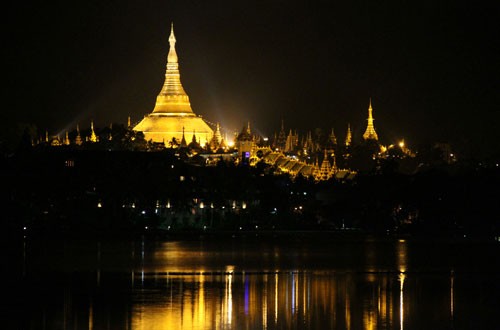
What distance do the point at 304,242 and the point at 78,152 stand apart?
1794 cm

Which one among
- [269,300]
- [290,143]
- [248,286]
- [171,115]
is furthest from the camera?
[290,143]

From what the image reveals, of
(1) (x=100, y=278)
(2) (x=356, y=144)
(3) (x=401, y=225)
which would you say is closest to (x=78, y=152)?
(3) (x=401, y=225)

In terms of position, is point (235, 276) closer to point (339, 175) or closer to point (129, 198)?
point (129, 198)

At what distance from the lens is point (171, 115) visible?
115 metres

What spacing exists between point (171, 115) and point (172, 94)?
1.63 m

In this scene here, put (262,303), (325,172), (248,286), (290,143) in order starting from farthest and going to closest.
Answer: (290,143) → (325,172) → (248,286) → (262,303)

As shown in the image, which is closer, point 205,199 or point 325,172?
point 205,199

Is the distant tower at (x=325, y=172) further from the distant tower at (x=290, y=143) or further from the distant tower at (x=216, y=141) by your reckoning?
the distant tower at (x=290, y=143)

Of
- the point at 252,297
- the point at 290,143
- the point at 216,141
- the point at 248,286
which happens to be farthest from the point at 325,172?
the point at 252,297

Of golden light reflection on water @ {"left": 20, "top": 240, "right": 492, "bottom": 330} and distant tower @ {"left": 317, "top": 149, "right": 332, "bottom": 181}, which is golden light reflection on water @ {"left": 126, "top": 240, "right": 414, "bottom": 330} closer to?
golden light reflection on water @ {"left": 20, "top": 240, "right": 492, "bottom": 330}

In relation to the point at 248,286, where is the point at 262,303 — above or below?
below

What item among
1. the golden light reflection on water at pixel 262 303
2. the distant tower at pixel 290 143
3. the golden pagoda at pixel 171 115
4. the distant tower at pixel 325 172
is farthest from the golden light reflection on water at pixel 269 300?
the distant tower at pixel 290 143

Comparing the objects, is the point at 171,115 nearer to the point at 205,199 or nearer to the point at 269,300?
the point at 205,199

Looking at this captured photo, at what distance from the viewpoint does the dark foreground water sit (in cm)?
3578
